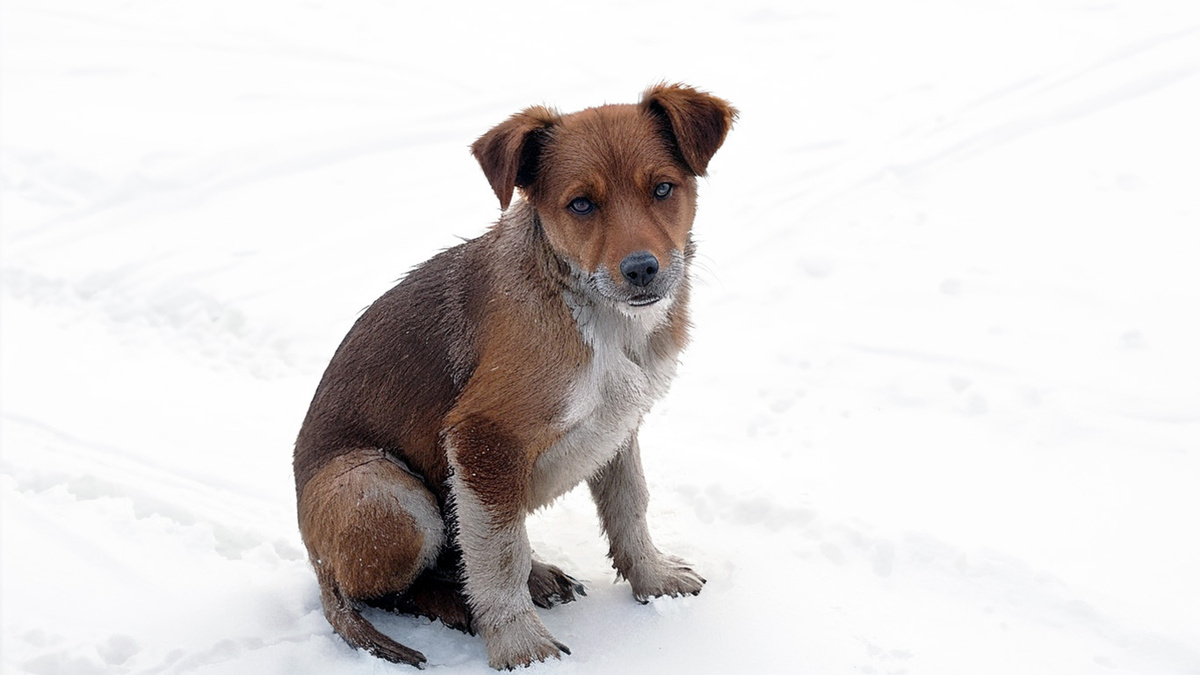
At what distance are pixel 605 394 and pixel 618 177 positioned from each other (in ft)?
2.91

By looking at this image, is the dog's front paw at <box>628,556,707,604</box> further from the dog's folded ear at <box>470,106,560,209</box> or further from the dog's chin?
the dog's folded ear at <box>470,106,560,209</box>

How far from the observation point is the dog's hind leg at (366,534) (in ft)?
16.6

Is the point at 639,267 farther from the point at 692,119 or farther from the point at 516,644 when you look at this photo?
the point at 516,644

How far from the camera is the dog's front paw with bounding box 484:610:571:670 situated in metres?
5.16

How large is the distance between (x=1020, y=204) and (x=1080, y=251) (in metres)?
0.84

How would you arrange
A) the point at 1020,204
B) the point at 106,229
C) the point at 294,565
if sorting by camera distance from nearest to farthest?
the point at 294,565
the point at 1020,204
the point at 106,229

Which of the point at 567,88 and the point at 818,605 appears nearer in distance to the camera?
the point at 818,605

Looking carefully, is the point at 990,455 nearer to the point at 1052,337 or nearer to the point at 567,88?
the point at 1052,337

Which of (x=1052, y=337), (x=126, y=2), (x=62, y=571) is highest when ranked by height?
(x=126, y=2)

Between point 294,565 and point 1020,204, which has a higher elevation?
point 1020,204

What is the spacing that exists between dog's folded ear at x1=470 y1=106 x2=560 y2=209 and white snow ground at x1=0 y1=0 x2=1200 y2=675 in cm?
148

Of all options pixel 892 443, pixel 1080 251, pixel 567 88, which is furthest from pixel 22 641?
pixel 567 88

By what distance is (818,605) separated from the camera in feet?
18.0

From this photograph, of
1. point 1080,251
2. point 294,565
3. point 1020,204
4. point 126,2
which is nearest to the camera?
point 294,565
